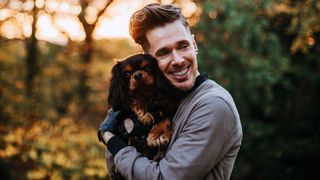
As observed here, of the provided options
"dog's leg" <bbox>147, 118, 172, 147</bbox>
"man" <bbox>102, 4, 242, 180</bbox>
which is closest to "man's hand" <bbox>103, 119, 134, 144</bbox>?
"man" <bbox>102, 4, 242, 180</bbox>

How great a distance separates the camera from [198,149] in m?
1.94

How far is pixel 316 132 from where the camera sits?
10.4 metres

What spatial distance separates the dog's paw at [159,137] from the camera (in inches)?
93.4

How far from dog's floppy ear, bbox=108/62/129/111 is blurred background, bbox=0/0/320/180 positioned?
3353mm

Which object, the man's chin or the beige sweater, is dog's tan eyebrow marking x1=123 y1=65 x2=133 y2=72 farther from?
the beige sweater

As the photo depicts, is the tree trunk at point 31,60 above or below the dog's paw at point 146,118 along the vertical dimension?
below

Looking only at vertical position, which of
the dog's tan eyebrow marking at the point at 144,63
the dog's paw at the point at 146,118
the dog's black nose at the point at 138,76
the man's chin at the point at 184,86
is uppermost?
the dog's tan eyebrow marking at the point at 144,63

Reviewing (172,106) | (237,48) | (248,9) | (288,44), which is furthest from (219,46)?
(172,106)

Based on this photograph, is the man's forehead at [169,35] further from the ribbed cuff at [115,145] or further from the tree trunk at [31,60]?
the tree trunk at [31,60]

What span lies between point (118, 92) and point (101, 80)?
433 inches

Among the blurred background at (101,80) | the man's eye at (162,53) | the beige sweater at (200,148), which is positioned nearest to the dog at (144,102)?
the man's eye at (162,53)

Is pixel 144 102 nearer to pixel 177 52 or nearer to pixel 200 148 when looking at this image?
pixel 177 52

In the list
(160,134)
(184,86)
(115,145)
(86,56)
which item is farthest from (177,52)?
(86,56)

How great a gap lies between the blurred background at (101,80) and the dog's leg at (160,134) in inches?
137
